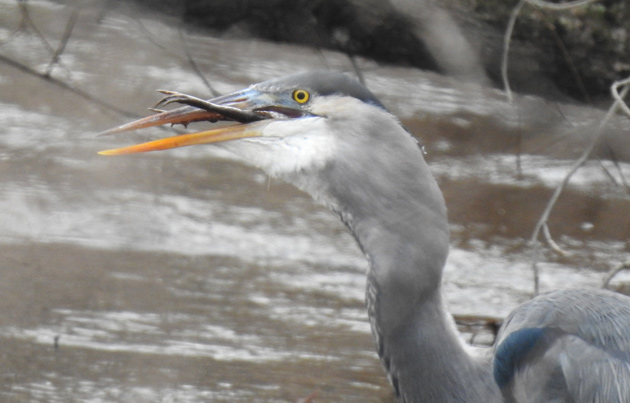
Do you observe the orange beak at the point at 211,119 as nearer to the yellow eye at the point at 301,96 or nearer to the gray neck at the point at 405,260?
the yellow eye at the point at 301,96

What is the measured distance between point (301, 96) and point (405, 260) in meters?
0.46

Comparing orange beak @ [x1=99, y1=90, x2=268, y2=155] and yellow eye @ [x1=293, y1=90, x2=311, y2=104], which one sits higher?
yellow eye @ [x1=293, y1=90, x2=311, y2=104]

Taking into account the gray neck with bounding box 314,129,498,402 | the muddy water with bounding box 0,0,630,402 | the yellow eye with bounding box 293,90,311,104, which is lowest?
the muddy water with bounding box 0,0,630,402

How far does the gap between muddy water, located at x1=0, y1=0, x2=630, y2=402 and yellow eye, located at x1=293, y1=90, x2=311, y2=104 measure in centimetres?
154

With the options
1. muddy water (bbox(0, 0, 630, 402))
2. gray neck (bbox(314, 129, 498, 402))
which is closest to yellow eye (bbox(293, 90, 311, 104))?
gray neck (bbox(314, 129, 498, 402))

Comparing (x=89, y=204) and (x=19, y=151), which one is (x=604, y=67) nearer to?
(x=89, y=204)

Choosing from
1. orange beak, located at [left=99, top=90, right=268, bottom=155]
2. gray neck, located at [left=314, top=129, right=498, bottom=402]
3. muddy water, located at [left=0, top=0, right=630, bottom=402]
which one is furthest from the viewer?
muddy water, located at [left=0, top=0, right=630, bottom=402]

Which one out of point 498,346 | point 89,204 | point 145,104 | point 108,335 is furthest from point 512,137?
point 498,346

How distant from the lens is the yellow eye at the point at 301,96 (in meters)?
2.45

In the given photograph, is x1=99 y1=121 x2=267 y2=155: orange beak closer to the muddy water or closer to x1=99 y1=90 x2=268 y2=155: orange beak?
x1=99 y1=90 x2=268 y2=155: orange beak

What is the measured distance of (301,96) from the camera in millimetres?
2449

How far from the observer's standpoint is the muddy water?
3.90 meters

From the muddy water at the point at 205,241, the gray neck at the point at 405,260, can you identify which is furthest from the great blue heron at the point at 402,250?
the muddy water at the point at 205,241

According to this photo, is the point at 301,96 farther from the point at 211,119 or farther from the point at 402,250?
the point at 402,250
